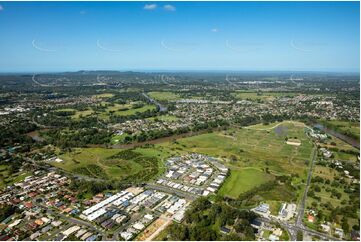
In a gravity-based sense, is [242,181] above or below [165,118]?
below

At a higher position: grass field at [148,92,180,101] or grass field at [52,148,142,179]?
grass field at [148,92,180,101]

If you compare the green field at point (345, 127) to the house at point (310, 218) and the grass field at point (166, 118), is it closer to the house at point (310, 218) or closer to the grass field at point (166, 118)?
the house at point (310, 218)

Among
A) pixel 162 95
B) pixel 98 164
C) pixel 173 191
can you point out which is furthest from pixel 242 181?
pixel 162 95

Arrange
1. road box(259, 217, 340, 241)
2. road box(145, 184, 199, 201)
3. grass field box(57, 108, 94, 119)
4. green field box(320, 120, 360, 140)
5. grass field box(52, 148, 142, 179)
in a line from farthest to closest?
1. grass field box(57, 108, 94, 119)
2. green field box(320, 120, 360, 140)
3. grass field box(52, 148, 142, 179)
4. road box(145, 184, 199, 201)
5. road box(259, 217, 340, 241)

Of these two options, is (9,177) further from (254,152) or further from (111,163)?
(254,152)

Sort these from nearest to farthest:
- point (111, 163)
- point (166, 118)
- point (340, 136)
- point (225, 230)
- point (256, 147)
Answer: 1. point (225, 230)
2. point (111, 163)
3. point (256, 147)
4. point (340, 136)
5. point (166, 118)

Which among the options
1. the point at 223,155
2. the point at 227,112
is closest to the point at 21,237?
the point at 223,155

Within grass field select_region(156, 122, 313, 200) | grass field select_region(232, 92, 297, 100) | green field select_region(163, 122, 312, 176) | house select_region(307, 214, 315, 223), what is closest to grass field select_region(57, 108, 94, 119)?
grass field select_region(156, 122, 313, 200)

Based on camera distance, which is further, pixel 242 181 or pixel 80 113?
pixel 80 113

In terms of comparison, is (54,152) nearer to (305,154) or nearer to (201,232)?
(201,232)

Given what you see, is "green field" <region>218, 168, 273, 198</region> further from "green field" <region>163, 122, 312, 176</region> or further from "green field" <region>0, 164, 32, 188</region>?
"green field" <region>0, 164, 32, 188</region>
